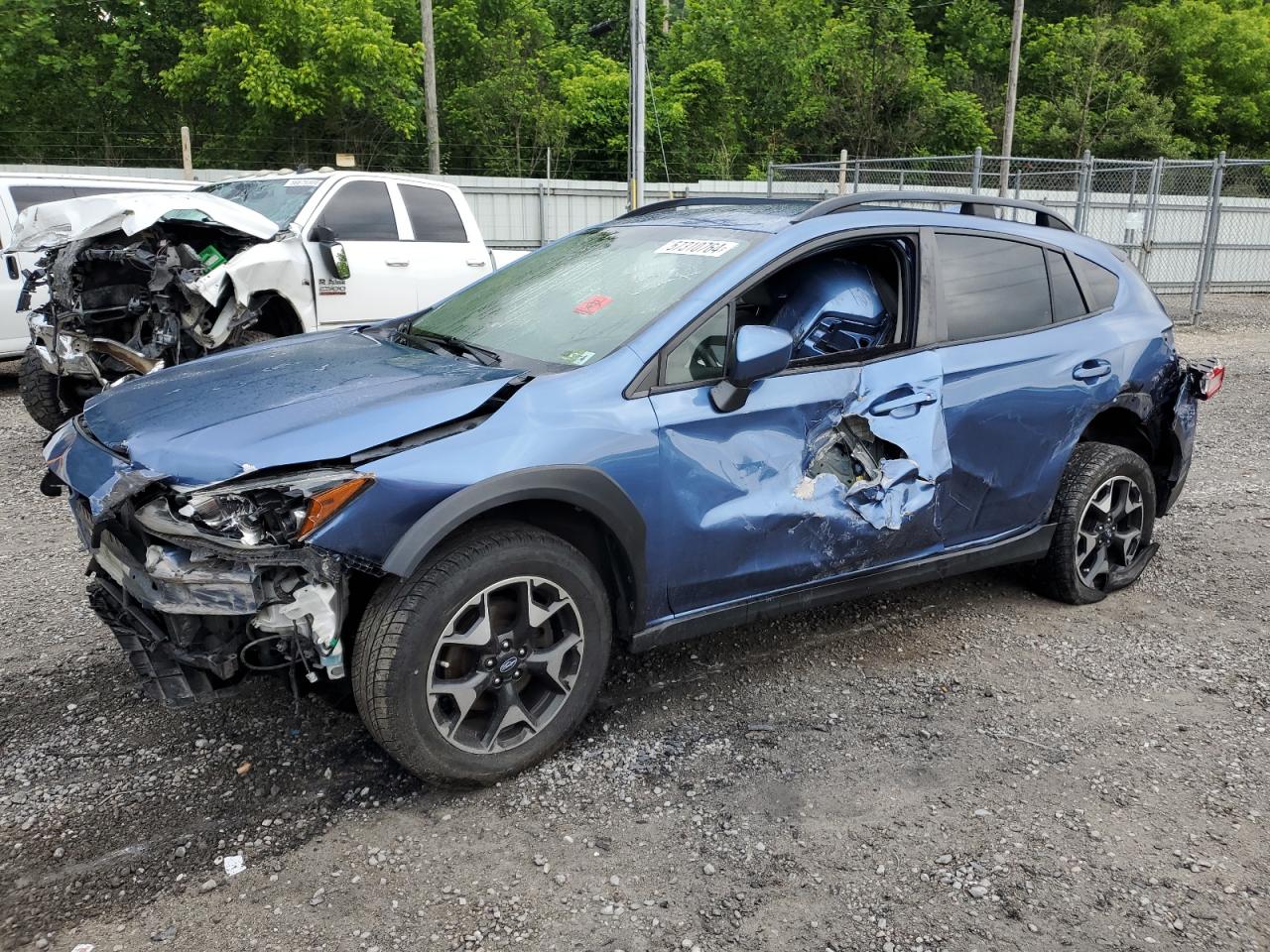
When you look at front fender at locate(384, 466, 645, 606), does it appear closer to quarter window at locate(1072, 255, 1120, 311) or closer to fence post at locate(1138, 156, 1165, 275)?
quarter window at locate(1072, 255, 1120, 311)

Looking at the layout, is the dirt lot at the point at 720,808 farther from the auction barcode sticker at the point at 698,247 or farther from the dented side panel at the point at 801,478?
the auction barcode sticker at the point at 698,247

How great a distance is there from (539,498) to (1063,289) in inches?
107

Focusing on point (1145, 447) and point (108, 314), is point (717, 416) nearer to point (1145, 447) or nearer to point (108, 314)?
point (1145, 447)

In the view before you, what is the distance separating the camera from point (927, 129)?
3381 cm

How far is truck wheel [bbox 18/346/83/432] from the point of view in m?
7.07

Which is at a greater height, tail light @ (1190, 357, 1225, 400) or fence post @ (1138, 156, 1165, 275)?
fence post @ (1138, 156, 1165, 275)

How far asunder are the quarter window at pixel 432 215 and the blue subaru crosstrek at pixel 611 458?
4503 millimetres

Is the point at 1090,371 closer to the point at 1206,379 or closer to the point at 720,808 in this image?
the point at 1206,379

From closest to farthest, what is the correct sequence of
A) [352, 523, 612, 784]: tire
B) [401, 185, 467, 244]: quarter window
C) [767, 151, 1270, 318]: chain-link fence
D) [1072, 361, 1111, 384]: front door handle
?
[352, 523, 612, 784]: tire, [1072, 361, 1111, 384]: front door handle, [401, 185, 467, 244]: quarter window, [767, 151, 1270, 318]: chain-link fence

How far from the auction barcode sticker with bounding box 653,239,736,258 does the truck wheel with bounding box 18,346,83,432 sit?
17.2 feet

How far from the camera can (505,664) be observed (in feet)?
9.71

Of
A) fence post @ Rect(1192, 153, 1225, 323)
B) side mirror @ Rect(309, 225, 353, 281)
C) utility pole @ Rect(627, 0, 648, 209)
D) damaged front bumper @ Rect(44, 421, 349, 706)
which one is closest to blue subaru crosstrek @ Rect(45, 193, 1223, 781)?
damaged front bumper @ Rect(44, 421, 349, 706)

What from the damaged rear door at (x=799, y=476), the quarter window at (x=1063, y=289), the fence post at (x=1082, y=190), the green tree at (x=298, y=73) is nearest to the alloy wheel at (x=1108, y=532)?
the quarter window at (x=1063, y=289)

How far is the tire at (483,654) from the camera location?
2764mm
